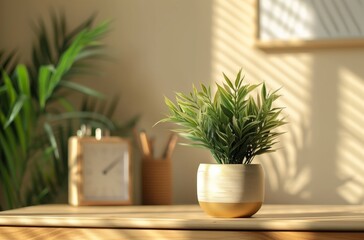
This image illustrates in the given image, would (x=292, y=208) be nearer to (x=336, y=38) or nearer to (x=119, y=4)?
(x=336, y=38)

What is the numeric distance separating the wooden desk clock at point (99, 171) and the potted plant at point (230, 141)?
458 mm

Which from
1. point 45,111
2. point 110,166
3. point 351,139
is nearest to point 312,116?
point 351,139

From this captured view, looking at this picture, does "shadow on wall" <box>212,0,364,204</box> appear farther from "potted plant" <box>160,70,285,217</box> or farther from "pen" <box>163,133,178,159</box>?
"potted plant" <box>160,70,285,217</box>

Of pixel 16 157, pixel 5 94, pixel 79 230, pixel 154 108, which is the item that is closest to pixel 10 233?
pixel 79 230

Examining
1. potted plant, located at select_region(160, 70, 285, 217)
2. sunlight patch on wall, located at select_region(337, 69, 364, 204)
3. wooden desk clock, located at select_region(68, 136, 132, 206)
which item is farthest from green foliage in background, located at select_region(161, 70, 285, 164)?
sunlight patch on wall, located at select_region(337, 69, 364, 204)

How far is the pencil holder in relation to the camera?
2.53 m

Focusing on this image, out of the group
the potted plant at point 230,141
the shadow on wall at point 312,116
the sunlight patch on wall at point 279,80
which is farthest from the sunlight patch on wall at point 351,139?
the potted plant at point 230,141

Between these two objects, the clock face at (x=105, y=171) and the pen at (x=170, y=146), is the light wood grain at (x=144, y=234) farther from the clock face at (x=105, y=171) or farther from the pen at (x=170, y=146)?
the pen at (x=170, y=146)

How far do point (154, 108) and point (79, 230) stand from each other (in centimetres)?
81

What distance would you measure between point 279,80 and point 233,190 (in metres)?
0.74

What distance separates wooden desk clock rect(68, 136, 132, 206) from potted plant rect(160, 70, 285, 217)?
0.46 meters

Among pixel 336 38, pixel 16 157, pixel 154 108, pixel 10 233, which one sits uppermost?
pixel 336 38

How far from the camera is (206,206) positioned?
6.55 feet

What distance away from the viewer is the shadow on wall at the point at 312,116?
252 centimetres
